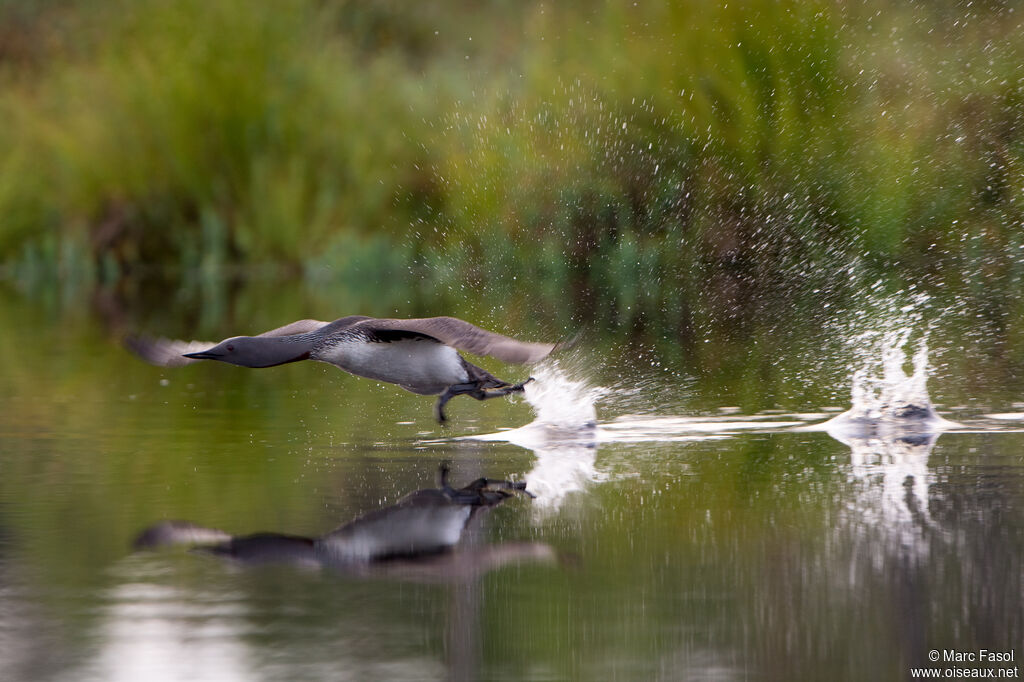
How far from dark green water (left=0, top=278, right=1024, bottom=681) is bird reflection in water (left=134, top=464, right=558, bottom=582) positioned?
0.25 ft

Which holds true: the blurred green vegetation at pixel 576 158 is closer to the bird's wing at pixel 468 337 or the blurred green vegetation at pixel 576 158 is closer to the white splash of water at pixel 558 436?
the white splash of water at pixel 558 436

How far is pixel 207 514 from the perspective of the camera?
615 centimetres

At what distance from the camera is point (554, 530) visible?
578 centimetres

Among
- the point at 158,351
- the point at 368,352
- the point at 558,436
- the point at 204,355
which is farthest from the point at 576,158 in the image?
the point at 204,355

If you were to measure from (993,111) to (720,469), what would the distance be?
931 centimetres

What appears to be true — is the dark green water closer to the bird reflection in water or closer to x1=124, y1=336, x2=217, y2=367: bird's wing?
the bird reflection in water

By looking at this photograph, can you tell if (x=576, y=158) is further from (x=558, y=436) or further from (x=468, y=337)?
(x=468, y=337)

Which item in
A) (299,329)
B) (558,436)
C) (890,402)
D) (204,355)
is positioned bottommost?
(558,436)

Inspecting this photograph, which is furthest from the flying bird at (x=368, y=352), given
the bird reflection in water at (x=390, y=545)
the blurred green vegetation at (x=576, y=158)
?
the blurred green vegetation at (x=576, y=158)

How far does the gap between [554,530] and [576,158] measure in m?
11.3

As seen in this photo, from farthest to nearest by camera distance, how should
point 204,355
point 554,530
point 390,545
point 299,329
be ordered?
point 299,329 → point 204,355 → point 554,530 → point 390,545

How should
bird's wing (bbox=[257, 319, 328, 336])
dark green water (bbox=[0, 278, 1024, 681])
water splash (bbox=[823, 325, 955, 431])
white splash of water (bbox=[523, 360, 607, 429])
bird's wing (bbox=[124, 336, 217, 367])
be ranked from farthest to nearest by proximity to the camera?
1. white splash of water (bbox=[523, 360, 607, 429])
2. water splash (bbox=[823, 325, 955, 431])
3. bird's wing (bbox=[257, 319, 328, 336])
4. bird's wing (bbox=[124, 336, 217, 367])
5. dark green water (bbox=[0, 278, 1024, 681])

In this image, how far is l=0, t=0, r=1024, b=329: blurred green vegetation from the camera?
15.2 metres

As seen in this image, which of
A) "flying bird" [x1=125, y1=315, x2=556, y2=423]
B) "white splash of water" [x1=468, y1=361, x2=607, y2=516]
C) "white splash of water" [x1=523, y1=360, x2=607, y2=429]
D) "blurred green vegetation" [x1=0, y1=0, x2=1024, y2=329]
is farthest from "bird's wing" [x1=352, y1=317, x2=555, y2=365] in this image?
"blurred green vegetation" [x1=0, y1=0, x2=1024, y2=329]
